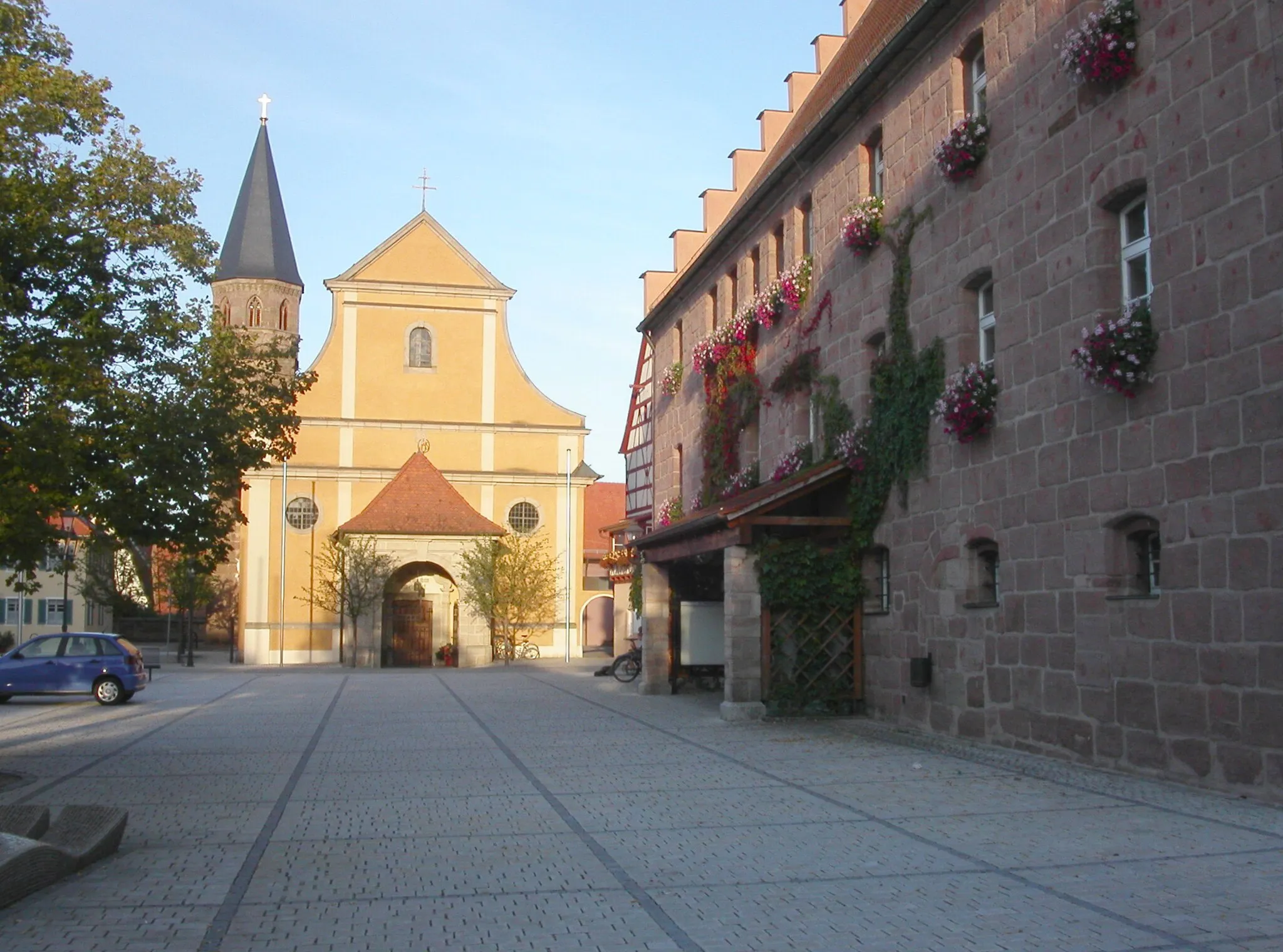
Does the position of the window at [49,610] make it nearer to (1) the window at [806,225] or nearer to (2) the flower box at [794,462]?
(2) the flower box at [794,462]

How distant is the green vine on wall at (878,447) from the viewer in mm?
16688

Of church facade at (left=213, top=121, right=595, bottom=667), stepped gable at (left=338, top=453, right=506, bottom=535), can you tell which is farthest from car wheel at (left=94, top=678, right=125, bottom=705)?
church facade at (left=213, top=121, right=595, bottom=667)

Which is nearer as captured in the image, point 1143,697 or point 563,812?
point 563,812

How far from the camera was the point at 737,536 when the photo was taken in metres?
18.6

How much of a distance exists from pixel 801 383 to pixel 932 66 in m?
5.78

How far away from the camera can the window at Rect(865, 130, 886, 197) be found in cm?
1888

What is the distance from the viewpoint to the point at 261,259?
2191 inches

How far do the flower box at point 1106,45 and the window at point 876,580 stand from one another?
7517mm

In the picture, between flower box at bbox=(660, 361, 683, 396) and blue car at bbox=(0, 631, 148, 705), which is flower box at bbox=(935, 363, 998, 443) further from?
blue car at bbox=(0, 631, 148, 705)

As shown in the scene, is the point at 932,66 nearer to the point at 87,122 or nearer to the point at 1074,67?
the point at 1074,67

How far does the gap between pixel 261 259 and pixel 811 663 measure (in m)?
42.7

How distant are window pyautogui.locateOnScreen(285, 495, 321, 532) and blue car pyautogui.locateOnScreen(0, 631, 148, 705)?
76.5ft

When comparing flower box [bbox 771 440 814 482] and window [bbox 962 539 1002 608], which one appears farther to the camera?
flower box [bbox 771 440 814 482]

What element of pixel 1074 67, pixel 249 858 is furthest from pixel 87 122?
pixel 1074 67
